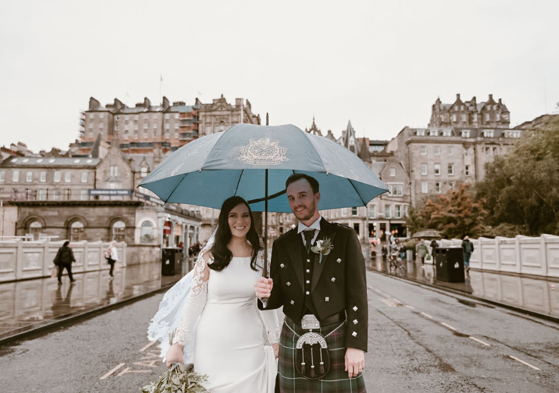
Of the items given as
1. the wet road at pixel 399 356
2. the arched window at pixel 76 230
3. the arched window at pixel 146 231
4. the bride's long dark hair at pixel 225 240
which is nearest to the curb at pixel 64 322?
the wet road at pixel 399 356

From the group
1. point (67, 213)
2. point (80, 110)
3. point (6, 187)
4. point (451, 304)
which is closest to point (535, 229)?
point (451, 304)

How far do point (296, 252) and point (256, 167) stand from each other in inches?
25.4

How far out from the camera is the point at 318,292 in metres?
2.84

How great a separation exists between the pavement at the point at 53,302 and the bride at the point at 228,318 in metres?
5.95

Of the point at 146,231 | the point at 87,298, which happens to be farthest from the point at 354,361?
the point at 146,231

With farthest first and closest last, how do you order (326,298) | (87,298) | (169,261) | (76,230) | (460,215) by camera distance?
(76,230)
(460,215)
(169,261)
(87,298)
(326,298)

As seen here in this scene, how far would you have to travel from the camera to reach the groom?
2785 mm

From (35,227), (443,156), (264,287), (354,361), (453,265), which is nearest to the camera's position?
(354,361)

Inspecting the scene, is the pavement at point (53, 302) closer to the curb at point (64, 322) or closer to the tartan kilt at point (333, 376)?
the curb at point (64, 322)

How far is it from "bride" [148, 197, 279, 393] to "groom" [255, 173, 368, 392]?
32cm

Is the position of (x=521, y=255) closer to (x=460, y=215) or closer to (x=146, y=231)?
(x=460, y=215)

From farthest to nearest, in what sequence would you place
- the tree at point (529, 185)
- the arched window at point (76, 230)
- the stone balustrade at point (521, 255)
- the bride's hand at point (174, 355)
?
the arched window at point (76, 230)
the tree at point (529, 185)
the stone balustrade at point (521, 255)
the bride's hand at point (174, 355)

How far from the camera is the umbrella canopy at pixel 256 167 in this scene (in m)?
2.97

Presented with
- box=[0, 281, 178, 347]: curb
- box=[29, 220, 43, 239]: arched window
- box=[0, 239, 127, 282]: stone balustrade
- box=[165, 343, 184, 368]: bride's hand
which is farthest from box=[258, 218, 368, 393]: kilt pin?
box=[29, 220, 43, 239]: arched window
